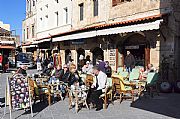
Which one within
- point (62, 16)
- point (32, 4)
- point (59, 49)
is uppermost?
point (32, 4)

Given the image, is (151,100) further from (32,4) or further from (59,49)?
(32,4)

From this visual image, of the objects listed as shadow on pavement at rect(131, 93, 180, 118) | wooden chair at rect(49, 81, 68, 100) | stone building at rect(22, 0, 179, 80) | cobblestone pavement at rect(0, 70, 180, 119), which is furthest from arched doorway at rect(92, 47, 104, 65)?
cobblestone pavement at rect(0, 70, 180, 119)

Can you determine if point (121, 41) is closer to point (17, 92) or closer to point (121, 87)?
point (121, 87)

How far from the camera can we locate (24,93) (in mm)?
7703

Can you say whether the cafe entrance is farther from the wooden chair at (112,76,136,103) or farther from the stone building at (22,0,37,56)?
the stone building at (22,0,37,56)

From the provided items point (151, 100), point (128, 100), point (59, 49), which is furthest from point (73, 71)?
point (59, 49)

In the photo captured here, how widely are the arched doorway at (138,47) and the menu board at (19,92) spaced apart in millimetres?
8071

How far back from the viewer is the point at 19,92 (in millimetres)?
7641

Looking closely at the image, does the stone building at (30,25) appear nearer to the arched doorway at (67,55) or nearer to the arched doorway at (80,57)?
the arched doorway at (67,55)

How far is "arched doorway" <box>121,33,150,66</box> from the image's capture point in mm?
14525

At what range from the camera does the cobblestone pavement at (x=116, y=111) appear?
25.8ft

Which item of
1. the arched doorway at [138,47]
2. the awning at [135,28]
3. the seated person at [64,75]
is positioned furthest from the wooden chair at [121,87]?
the arched doorway at [138,47]

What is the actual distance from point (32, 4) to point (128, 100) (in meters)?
30.4

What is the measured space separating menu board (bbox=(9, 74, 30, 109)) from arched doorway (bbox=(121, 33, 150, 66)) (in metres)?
8.07
